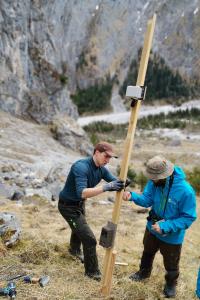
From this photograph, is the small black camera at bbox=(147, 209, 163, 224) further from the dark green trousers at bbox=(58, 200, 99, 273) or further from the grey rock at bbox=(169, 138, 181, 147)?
the grey rock at bbox=(169, 138, 181, 147)

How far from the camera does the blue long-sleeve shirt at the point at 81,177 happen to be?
18.8ft

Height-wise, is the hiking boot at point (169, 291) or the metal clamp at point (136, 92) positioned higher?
the metal clamp at point (136, 92)

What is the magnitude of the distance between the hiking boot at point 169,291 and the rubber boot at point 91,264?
3.00ft

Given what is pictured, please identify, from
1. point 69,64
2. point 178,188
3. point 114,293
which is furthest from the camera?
point 69,64

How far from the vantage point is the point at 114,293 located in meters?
5.72

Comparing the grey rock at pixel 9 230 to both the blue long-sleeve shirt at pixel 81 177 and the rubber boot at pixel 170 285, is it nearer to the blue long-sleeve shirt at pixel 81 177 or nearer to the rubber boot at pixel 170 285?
the blue long-sleeve shirt at pixel 81 177

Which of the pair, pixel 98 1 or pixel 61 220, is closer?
pixel 61 220

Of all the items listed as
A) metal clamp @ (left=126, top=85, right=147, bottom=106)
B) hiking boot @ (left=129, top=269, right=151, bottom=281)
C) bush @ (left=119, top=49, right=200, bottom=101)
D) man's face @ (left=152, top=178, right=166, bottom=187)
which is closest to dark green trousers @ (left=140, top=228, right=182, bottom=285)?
hiking boot @ (left=129, top=269, right=151, bottom=281)

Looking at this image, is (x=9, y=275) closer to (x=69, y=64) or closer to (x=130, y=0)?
(x=69, y=64)

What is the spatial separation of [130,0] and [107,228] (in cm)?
8847

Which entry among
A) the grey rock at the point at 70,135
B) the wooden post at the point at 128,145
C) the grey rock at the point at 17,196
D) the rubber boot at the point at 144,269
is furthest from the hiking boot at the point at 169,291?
the grey rock at the point at 70,135

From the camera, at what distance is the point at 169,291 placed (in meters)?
5.95

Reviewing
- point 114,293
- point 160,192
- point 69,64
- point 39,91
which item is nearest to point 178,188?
point 160,192

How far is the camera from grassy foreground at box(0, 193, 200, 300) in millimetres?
5672
